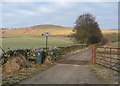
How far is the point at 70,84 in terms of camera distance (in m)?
7.49

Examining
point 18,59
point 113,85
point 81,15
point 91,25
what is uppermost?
point 81,15

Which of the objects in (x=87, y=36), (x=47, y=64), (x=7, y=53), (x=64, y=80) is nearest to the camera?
(x=64, y=80)

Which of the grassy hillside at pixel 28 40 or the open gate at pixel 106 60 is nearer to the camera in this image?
the open gate at pixel 106 60

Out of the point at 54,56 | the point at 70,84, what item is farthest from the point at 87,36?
the point at 70,84

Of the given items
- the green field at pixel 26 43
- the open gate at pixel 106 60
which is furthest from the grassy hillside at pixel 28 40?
the open gate at pixel 106 60

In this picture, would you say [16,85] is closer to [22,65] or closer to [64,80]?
[64,80]

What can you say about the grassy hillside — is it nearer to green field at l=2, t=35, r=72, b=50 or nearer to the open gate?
green field at l=2, t=35, r=72, b=50

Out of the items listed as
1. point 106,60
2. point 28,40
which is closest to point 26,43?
point 28,40

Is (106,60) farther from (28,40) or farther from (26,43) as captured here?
(28,40)

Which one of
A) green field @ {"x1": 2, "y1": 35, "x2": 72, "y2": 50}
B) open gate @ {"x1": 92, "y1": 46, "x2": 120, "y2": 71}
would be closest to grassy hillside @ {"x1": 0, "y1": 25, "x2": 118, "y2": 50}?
green field @ {"x1": 2, "y1": 35, "x2": 72, "y2": 50}

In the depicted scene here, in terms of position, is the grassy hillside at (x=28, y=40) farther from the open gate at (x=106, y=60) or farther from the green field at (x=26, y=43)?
the open gate at (x=106, y=60)

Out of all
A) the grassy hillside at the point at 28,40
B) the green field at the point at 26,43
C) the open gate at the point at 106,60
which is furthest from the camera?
the grassy hillside at the point at 28,40

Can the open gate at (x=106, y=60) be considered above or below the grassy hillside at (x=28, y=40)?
below

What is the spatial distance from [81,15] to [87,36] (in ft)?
27.3
